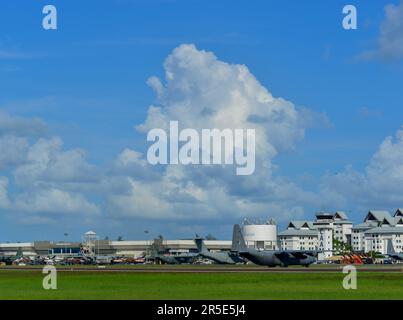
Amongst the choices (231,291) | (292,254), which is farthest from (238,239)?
(231,291)

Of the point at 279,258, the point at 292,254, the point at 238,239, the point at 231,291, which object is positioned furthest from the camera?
the point at 238,239

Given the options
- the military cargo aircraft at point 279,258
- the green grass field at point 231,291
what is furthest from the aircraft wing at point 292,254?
the green grass field at point 231,291

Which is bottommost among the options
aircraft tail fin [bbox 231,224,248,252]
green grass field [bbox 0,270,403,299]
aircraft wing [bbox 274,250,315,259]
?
green grass field [bbox 0,270,403,299]

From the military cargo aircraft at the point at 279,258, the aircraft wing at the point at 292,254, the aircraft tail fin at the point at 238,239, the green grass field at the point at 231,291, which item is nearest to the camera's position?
the green grass field at the point at 231,291

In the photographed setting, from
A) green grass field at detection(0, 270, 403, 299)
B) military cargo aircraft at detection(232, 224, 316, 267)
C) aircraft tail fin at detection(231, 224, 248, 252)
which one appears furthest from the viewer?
aircraft tail fin at detection(231, 224, 248, 252)

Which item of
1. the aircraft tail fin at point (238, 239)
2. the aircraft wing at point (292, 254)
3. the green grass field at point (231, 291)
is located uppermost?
the aircraft tail fin at point (238, 239)

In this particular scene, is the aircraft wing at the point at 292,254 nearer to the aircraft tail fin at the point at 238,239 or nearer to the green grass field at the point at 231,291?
the aircraft tail fin at the point at 238,239

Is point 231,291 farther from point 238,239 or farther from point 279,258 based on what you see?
point 238,239

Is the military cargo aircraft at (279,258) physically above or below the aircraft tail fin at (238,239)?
below

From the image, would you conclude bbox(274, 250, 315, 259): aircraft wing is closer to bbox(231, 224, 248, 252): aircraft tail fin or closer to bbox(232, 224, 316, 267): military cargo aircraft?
bbox(232, 224, 316, 267): military cargo aircraft

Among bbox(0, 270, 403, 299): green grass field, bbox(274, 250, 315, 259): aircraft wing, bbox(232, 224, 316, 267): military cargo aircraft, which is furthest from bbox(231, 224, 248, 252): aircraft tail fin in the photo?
bbox(0, 270, 403, 299): green grass field
